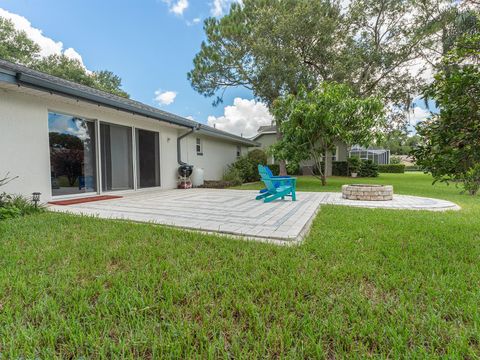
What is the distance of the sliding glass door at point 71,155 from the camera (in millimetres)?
5891

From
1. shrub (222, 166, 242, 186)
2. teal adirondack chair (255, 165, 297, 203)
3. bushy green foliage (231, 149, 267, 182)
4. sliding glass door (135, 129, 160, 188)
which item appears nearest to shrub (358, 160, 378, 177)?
bushy green foliage (231, 149, 267, 182)

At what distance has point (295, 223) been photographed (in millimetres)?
3783

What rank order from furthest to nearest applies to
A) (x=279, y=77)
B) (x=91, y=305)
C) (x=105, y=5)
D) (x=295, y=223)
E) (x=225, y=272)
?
(x=279, y=77), (x=105, y=5), (x=295, y=223), (x=225, y=272), (x=91, y=305)

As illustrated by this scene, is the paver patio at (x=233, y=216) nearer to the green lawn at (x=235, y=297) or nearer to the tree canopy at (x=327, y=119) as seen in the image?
the green lawn at (x=235, y=297)

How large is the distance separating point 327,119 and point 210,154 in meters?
6.23

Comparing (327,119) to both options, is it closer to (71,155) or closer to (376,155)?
(71,155)

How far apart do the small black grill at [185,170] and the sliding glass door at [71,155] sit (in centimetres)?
347

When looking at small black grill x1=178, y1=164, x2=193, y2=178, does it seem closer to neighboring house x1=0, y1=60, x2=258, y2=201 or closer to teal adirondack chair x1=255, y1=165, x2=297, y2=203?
neighboring house x1=0, y1=60, x2=258, y2=201

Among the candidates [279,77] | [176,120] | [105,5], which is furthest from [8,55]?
[279,77]

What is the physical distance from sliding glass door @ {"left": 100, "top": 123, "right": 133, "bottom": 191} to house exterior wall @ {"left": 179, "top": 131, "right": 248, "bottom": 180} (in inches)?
102

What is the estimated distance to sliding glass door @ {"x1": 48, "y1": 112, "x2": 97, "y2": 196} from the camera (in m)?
5.89

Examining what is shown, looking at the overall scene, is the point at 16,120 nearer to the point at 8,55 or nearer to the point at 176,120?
the point at 176,120

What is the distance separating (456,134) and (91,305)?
3.49 m

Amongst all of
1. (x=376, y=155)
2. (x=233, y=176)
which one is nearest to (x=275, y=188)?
(x=233, y=176)
